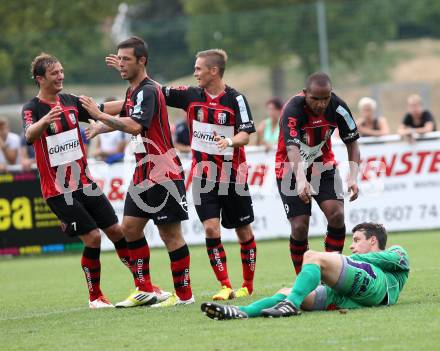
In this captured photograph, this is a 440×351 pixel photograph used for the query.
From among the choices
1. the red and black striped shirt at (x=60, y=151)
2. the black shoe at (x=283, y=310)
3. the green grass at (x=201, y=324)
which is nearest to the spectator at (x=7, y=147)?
the green grass at (x=201, y=324)

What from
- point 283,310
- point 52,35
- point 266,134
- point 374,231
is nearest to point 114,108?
point 374,231

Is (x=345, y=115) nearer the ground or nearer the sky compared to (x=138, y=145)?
nearer the sky

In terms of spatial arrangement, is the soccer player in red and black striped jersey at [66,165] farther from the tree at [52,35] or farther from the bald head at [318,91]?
the tree at [52,35]

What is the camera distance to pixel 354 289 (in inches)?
310

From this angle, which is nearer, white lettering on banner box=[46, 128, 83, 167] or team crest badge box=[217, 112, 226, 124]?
white lettering on banner box=[46, 128, 83, 167]

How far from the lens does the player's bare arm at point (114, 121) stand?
345 inches

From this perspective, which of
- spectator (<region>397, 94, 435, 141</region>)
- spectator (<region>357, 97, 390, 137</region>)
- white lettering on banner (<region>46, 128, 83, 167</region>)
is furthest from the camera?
spectator (<region>357, 97, 390, 137</region>)

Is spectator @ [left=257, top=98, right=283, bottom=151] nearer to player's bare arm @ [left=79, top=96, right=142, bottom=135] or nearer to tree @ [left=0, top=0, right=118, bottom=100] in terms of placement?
player's bare arm @ [left=79, top=96, right=142, bottom=135]

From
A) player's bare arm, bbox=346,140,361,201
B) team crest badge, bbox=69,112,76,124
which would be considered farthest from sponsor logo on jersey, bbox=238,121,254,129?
team crest badge, bbox=69,112,76,124

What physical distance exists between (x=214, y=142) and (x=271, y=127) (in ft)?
25.3

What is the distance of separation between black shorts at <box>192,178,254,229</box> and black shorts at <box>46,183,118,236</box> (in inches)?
33.9

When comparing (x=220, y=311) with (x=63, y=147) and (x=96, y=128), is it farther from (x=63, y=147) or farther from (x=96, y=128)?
(x=63, y=147)

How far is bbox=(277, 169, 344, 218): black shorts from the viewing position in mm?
9602

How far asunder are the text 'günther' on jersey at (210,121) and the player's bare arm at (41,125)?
124 cm
